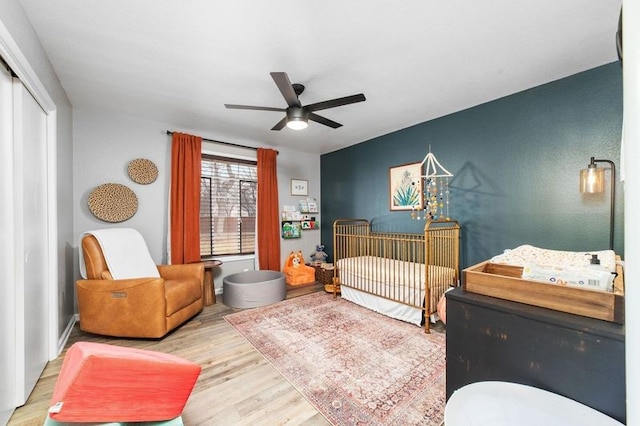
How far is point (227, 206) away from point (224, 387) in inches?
102

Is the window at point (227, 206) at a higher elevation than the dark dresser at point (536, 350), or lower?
higher

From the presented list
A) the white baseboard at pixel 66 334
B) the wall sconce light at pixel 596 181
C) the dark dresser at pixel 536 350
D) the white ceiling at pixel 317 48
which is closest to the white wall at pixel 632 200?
the dark dresser at pixel 536 350

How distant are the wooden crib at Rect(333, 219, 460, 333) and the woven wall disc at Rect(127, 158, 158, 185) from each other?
2.60 meters

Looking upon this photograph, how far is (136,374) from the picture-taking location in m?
→ 0.97

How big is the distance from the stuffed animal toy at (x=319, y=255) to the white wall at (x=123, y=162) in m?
1.55

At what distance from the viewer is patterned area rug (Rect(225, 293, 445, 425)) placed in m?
1.50

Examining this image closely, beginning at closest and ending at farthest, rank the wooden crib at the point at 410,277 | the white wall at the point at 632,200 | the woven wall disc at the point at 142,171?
the white wall at the point at 632,200 < the wooden crib at the point at 410,277 < the woven wall disc at the point at 142,171

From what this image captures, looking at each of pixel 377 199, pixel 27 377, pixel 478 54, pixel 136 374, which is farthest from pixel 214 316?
pixel 478 54

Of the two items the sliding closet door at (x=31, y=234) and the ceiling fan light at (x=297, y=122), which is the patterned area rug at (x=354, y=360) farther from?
the ceiling fan light at (x=297, y=122)

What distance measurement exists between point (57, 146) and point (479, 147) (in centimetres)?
395

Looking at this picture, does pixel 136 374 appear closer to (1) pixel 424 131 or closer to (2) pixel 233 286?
(2) pixel 233 286

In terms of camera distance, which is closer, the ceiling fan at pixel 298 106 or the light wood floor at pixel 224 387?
the light wood floor at pixel 224 387

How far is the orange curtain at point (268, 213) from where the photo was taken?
3955mm

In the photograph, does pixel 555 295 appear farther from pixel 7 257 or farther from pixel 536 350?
pixel 7 257
